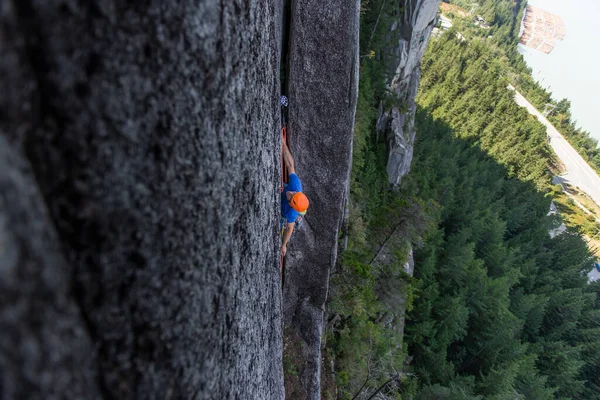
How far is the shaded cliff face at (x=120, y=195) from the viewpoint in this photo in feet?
3.91

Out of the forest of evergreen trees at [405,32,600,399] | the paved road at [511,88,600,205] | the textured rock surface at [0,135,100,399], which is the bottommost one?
the paved road at [511,88,600,205]

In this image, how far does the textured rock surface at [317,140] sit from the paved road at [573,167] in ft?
251

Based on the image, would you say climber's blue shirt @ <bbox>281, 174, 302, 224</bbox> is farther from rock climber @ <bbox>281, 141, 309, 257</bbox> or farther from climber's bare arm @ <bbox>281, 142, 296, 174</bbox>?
climber's bare arm @ <bbox>281, 142, 296, 174</bbox>

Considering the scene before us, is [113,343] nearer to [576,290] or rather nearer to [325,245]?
[325,245]

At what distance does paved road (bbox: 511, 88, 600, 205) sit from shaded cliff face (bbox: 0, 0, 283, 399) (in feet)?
270

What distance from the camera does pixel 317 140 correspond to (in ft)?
26.3

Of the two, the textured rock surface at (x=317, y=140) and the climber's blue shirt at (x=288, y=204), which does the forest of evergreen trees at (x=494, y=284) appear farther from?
the climber's blue shirt at (x=288, y=204)

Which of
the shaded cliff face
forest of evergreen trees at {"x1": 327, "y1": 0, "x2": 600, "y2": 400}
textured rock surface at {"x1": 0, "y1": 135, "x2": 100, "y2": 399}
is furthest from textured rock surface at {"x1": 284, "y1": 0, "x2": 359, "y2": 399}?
textured rock surface at {"x1": 0, "y1": 135, "x2": 100, "y2": 399}

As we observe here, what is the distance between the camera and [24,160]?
1.24m

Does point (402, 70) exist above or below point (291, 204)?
below

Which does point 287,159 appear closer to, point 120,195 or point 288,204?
point 288,204

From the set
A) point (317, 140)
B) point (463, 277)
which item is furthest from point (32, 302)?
point (463, 277)

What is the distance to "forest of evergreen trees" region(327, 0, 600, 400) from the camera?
12156 millimetres

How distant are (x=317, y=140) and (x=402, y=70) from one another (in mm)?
14304
